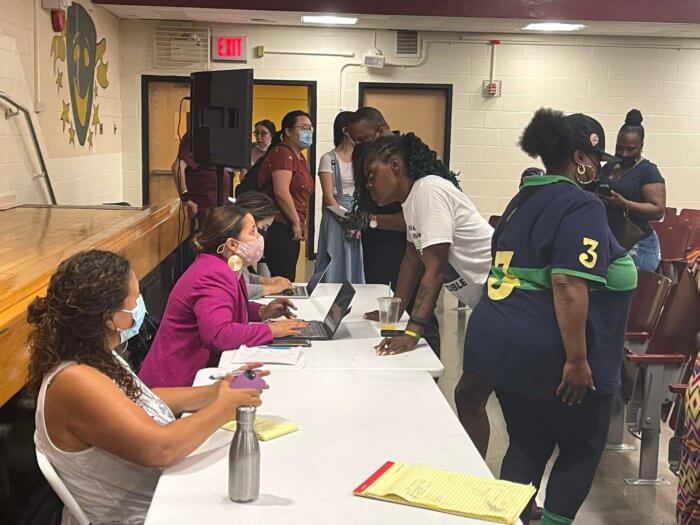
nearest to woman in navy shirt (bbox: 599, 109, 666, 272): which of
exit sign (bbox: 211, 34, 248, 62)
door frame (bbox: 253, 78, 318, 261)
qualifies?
door frame (bbox: 253, 78, 318, 261)

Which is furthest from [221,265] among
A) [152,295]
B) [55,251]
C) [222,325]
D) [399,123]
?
[399,123]

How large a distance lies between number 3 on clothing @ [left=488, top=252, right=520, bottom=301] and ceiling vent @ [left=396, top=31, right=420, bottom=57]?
6621 millimetres

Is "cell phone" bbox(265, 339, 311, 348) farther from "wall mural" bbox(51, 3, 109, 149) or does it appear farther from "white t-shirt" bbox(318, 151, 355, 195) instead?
"wall mural" bbox(51, 3, 109, 149)

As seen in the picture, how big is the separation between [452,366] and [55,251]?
3011 millimetres

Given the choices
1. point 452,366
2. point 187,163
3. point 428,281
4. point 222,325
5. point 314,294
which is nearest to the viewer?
point 222,325

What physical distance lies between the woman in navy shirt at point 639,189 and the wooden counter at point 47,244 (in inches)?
106

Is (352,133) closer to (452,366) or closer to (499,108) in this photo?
(452,366)

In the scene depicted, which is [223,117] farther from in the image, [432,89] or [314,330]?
[432,89]

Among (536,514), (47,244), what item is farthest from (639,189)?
(47,244)

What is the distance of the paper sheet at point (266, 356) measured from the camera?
8.77 feet

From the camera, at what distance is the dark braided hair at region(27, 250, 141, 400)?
5.99 ft

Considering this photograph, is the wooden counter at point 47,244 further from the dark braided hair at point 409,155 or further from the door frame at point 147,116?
the door frame at point 147,116

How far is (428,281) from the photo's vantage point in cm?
297

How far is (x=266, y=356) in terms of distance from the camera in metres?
2.73
